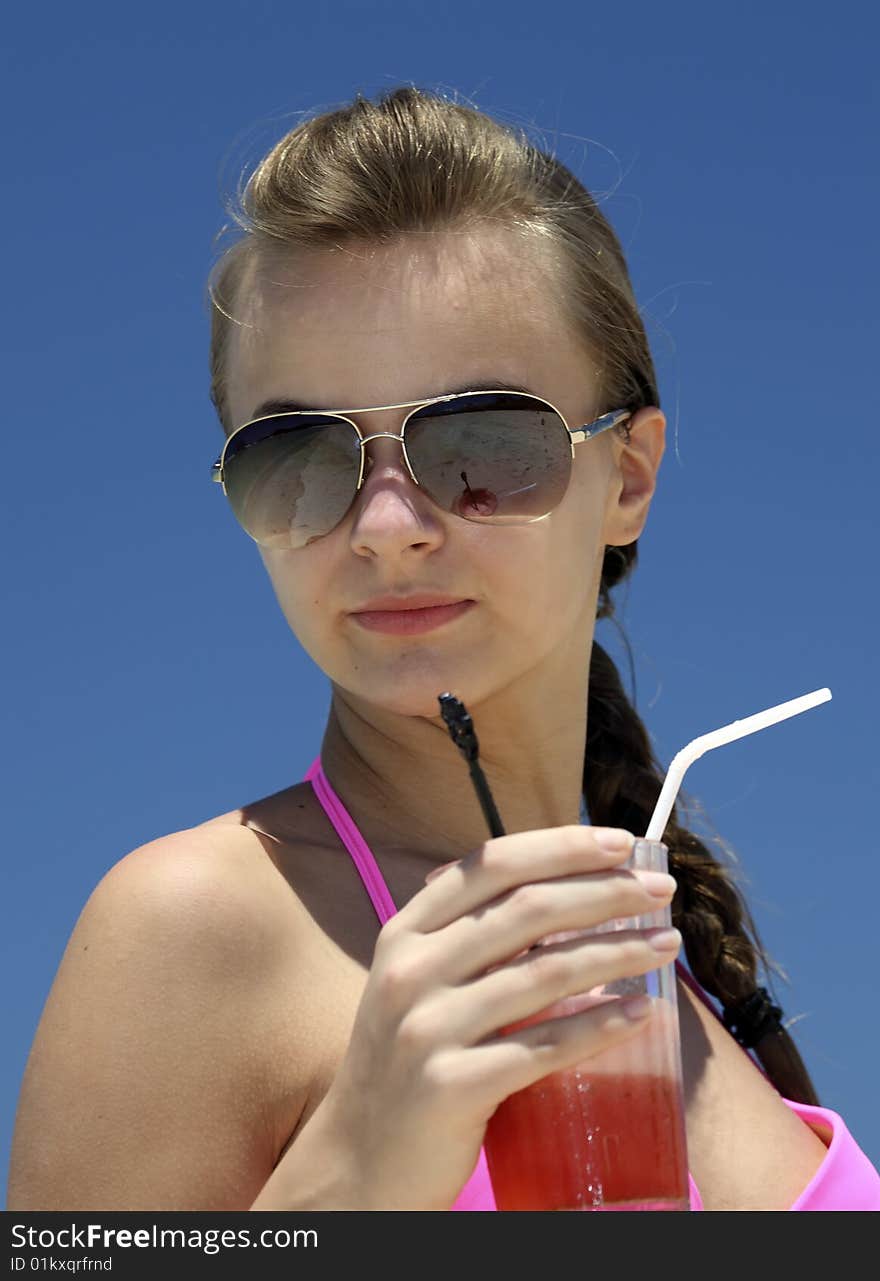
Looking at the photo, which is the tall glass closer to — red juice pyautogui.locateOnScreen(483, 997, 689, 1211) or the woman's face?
red juice pyautogui.locateOnScreen(483, 997, 689, 1211)

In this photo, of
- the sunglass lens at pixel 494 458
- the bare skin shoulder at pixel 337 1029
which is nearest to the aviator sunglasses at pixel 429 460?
the sunglass lens at pixel 494 458

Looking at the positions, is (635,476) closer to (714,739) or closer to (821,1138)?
(714,739)

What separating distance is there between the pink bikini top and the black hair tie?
35 cm

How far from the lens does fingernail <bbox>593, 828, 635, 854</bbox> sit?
2.04 metres

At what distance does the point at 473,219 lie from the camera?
331 cm

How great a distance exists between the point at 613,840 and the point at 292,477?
133 cm

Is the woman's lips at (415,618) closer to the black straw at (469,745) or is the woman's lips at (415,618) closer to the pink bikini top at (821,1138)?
the pink bikini top at (821,1138)

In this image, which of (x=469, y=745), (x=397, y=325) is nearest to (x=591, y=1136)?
(x=469, y=745)

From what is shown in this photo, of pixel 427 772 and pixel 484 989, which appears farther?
pixel 427 772

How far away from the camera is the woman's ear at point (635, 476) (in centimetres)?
364

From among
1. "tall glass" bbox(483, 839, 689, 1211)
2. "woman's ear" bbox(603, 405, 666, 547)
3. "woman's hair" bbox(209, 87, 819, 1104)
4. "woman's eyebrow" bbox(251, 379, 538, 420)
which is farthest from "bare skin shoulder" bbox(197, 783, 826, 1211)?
"woman's ear" bbox(603, 405, 666, 547)

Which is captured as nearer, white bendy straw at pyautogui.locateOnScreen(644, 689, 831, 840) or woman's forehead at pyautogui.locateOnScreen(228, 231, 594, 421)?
white bendy straw at pyautogui.locateOnScreen(644, 689, 831, 840)
